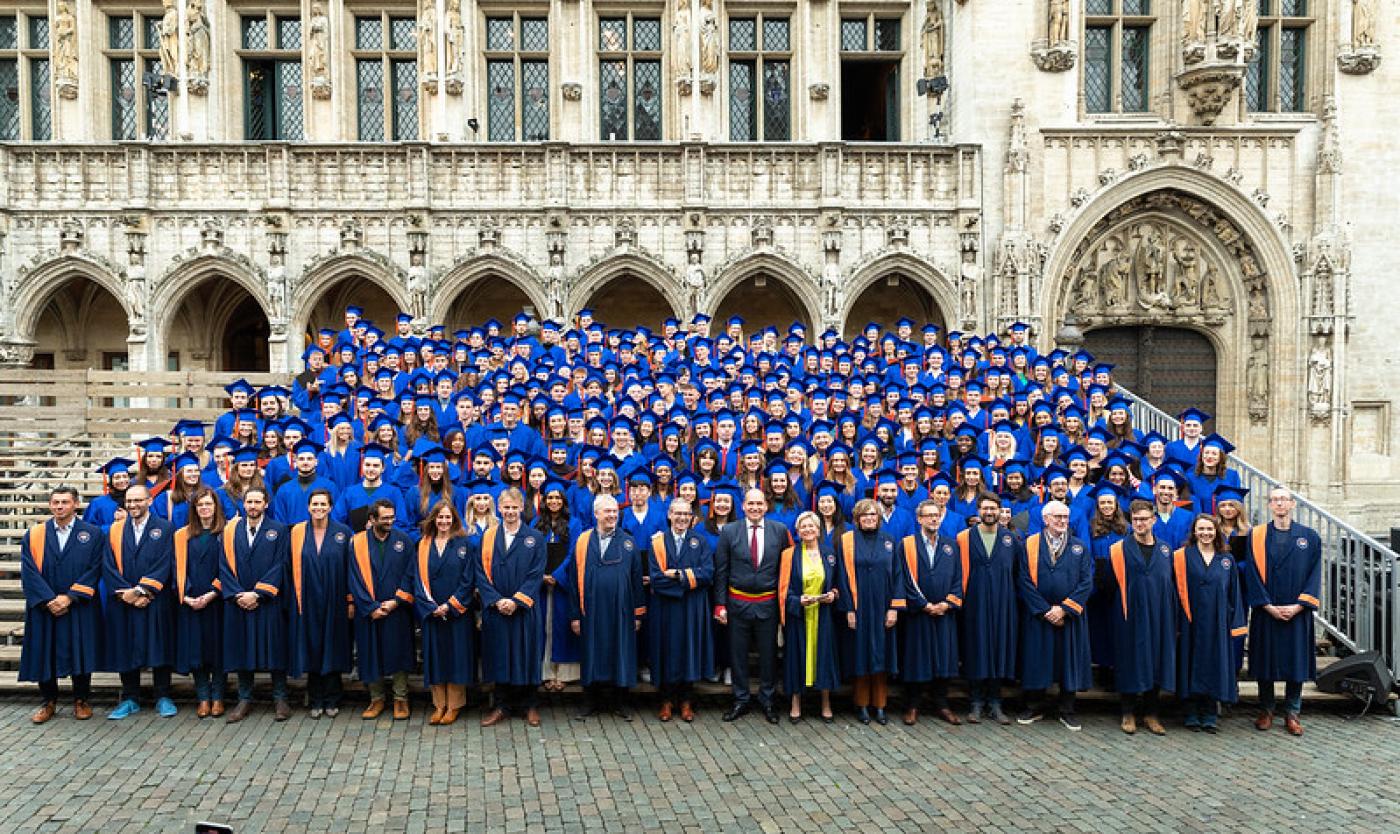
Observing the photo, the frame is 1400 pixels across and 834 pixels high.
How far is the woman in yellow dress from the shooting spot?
660 cm

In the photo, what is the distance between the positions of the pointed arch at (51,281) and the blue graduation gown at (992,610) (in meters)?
14.9

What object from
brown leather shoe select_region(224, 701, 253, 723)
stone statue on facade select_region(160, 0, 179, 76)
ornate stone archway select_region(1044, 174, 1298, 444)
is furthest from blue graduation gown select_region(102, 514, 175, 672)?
ornate stone archway select_region(1044, 174, 1298, 444)

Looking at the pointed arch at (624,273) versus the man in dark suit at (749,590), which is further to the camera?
the pointed arch at (624,273)

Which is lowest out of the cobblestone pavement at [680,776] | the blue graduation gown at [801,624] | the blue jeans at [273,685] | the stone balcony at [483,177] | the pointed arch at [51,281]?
the cobblestone pavement at [680,776]

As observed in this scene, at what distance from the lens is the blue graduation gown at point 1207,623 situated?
21.2 feet

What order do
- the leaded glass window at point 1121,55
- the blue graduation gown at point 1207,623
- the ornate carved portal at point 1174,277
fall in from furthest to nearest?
the leaded glass window at point 1121,55, the ornate carved portal at point 1174,277, the blue graduation gown at point 1207,623

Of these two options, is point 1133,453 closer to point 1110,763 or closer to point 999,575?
point 999,575

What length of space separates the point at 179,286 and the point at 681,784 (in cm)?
1429

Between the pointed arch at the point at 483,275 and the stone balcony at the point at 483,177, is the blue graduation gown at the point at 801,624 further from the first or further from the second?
the stone balcony at the point at 483,177

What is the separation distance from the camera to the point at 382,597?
656 centimetres

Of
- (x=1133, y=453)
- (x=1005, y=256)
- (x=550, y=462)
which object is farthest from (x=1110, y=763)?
(x=1005, y=256)

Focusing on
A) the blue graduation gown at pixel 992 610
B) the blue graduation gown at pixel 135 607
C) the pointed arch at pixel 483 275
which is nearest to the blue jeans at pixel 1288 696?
the blue graduation gown at pixel 992 610

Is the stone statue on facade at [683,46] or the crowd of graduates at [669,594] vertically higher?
the stone statue on facade at [683,46]

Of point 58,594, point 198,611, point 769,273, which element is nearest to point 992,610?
point 198,611
